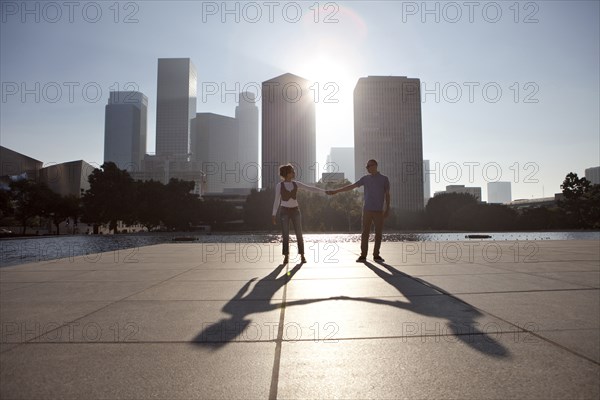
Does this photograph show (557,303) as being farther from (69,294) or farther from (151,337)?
(69,294)

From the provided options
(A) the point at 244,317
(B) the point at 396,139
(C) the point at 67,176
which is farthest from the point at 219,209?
(B) the point at 396,139

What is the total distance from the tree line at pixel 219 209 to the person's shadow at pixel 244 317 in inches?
1931

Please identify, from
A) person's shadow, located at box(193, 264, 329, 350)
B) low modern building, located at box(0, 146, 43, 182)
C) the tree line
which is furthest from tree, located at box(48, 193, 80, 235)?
person's shadow, located at box(193, 264, 329, 350)

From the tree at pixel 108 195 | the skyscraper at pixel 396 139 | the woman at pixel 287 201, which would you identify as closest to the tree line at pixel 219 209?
the tree at pixel 108 195

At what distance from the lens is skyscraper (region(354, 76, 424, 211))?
132m

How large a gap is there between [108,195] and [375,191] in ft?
156

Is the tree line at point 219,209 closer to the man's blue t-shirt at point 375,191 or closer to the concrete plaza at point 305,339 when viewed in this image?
the man's blue t-shirt at point 375,191

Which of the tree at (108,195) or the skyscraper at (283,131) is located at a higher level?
the skyscraper at (283,131)

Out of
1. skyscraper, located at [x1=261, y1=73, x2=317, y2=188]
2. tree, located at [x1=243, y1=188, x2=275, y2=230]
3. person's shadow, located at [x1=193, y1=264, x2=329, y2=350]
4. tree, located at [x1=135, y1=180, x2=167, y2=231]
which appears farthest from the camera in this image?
skyscraper, located at [x1=261, y1=73, x2=317, y2=188]

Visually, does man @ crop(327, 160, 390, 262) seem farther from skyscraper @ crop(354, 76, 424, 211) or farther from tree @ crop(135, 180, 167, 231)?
skyscraper @ crop(354, 76, 424, 211)

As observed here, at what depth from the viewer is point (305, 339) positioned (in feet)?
7.80

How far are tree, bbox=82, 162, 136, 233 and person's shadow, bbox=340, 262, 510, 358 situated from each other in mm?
49709

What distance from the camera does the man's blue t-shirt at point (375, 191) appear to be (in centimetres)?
706

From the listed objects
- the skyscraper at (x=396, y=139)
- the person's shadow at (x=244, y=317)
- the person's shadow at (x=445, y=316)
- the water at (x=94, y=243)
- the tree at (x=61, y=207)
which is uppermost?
the skyscraper at (x=396, y=139)
